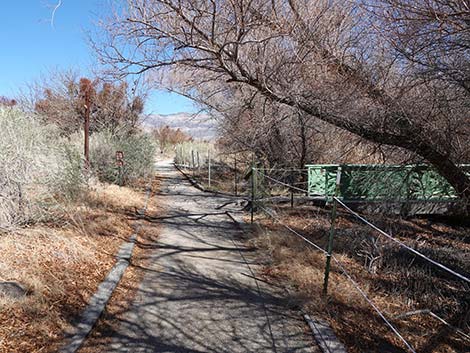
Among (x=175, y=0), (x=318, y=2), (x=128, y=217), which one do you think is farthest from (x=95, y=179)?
(x=318, y=2)

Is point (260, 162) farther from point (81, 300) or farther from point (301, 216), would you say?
point (81, 300)

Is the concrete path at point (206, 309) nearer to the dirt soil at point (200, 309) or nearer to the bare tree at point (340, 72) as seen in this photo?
the dirt soil at point (200, 309)

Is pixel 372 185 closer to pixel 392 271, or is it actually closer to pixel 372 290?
pixel 392 271

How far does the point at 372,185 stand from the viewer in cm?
987

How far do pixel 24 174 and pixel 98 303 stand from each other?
2.66 m

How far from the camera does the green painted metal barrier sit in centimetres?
942

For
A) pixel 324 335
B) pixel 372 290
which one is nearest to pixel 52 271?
pixel 324 335

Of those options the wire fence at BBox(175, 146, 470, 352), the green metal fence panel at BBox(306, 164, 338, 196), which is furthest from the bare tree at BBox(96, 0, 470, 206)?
the green metal fence panel at BBox(306, 164, 338, 196)

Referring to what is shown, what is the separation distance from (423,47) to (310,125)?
227 inches

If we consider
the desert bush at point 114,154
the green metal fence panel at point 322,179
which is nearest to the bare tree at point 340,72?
the green metal fence panel at point 322,179

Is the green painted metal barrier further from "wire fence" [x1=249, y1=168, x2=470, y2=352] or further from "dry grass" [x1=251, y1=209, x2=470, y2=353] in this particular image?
"dry grass" [x1=251, y1=209, x2=470, y2=353]

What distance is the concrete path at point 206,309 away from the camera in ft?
9.52

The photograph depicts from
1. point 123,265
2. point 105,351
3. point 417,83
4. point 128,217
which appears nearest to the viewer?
point 105,351

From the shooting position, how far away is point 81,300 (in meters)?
3.41
